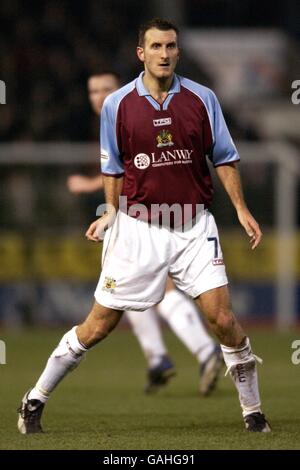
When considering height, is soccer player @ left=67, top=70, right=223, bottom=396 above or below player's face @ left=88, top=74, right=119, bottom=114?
below

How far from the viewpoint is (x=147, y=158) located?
7348mm

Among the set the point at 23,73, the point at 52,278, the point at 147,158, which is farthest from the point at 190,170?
the point at 23,73

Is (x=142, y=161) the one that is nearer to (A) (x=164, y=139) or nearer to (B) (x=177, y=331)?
(A) (x=164, y=139)

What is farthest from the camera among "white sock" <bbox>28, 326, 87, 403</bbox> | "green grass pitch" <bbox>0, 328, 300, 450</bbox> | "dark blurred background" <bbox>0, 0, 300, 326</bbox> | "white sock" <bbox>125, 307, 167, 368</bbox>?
"dark blurred background" <bbox>0, 0, 300, 326</bbox>

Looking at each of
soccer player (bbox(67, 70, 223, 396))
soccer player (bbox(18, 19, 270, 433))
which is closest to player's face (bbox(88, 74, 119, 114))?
soccer player (bbox(67, 70, 223, 396))

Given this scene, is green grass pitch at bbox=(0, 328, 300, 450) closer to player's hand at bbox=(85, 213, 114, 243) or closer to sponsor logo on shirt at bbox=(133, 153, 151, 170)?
player's hand at bbox=(85, 213, 114, 243)

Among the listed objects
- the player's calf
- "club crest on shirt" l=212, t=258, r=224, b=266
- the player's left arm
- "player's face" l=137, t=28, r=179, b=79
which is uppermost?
"player's face" l=137, t=28, r=179, b=79

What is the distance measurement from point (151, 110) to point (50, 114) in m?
12.0

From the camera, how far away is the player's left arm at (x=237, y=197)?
7.25 m

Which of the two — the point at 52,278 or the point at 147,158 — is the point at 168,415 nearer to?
the point at 147,158

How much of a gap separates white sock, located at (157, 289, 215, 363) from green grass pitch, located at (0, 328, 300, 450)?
342mm

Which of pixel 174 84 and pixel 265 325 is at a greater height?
pixel 174 84

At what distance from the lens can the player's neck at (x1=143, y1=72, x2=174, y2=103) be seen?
24.2ft

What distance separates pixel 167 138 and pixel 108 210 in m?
0.52
